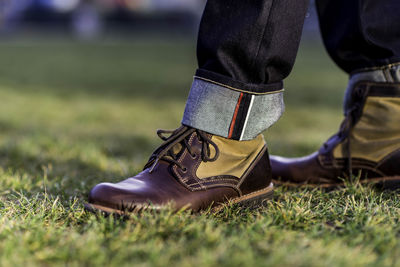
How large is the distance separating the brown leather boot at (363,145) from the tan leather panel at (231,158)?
1.14 ft

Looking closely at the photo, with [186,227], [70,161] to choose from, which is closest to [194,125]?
[186,227]

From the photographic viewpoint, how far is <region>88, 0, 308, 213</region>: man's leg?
1.28 meters

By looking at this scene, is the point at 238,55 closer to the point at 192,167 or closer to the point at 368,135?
the point at 192,167

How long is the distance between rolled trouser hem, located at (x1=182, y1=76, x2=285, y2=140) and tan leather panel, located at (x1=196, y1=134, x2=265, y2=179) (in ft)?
0.10

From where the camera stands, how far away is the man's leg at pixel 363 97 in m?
1.55

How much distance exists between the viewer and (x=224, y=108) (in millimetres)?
1343

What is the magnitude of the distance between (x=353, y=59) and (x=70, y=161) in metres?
1.41

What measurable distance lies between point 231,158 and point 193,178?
0.49 ft

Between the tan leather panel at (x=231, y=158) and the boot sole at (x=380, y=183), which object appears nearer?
the tan leather panel at (x=231, y=158)

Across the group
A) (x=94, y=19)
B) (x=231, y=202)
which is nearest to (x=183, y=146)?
(x=231, y=202)

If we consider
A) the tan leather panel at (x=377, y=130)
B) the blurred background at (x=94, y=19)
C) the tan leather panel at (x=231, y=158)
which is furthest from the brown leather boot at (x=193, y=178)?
the blurred background at (x=94, y=19)

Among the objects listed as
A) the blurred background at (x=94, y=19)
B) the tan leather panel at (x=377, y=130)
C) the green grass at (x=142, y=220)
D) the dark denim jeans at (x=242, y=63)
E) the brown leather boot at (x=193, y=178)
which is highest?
the blurred background at (x=94, y=19)

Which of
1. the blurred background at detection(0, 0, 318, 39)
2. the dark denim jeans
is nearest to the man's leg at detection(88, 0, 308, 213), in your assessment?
the dark denim jeans

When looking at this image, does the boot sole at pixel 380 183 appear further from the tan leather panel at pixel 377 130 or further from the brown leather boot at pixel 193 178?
the brown leather boot at pixel 193 178
